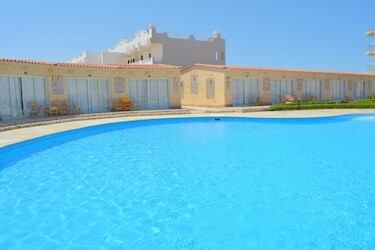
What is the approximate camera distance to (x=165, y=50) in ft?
105

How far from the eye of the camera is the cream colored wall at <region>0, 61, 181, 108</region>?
15.0m

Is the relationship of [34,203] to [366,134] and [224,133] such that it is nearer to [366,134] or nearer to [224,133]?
[224,133]

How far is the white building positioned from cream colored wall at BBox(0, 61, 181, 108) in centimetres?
907

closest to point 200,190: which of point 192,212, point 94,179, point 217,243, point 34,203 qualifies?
point 192,212

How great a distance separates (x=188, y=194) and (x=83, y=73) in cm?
1443

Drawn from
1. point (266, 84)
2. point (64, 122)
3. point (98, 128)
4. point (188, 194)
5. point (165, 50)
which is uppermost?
point (165, 50)

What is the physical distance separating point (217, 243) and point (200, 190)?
76.1 inches

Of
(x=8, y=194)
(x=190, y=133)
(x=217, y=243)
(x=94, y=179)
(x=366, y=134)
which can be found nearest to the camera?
(x=217, y=243)

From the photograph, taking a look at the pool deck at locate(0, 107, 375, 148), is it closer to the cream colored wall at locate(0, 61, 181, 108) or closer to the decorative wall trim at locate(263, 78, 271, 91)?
the cream colored wall at locate(0, 61, 181, 108)

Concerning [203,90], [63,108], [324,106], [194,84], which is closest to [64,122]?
[63,108]

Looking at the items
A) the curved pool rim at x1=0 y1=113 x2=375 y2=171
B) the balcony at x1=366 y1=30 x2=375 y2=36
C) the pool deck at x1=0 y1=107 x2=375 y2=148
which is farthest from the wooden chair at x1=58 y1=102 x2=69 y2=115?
the balcony at x1=366 y1=30 x2=375 y2=36

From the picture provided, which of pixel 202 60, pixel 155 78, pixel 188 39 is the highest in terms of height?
pixel 188 39

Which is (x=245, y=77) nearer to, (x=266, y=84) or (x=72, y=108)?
(x=266, y=84)

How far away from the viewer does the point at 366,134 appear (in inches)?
477
